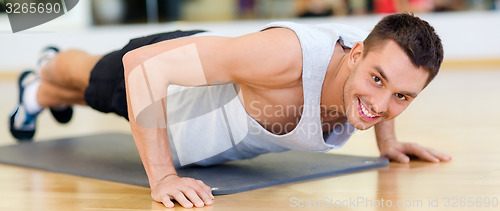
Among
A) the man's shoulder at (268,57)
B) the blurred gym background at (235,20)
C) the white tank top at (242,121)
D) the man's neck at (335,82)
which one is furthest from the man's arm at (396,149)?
the blurred gym background at (235,20)

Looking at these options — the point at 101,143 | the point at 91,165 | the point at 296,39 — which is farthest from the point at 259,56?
the point at 101,143

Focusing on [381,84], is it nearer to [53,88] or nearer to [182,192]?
[182,192]

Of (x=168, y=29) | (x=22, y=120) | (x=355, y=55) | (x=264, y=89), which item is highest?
(x=355, y=55)

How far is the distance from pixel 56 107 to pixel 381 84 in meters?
1.39

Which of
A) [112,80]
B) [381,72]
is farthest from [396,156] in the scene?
[112,80]

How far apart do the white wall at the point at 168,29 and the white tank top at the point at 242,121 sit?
12.9 ft

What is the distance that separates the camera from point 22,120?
2314 millimetres

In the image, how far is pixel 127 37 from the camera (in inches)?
222

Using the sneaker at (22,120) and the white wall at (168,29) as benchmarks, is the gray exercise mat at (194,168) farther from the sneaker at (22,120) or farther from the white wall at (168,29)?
the white wall at (168,29)

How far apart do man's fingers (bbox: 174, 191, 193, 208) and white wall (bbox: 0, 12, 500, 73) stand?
14.0ft

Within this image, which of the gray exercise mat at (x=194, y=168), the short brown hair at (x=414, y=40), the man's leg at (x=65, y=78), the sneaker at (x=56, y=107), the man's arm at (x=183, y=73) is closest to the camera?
the short brown hair at (x=414, y=40)

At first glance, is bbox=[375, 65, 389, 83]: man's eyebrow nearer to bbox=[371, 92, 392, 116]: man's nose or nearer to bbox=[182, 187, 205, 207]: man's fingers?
bbox=[371, 92, 392, 116]: man's nose

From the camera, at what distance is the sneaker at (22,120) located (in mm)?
2283

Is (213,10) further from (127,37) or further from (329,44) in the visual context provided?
(329,44)
